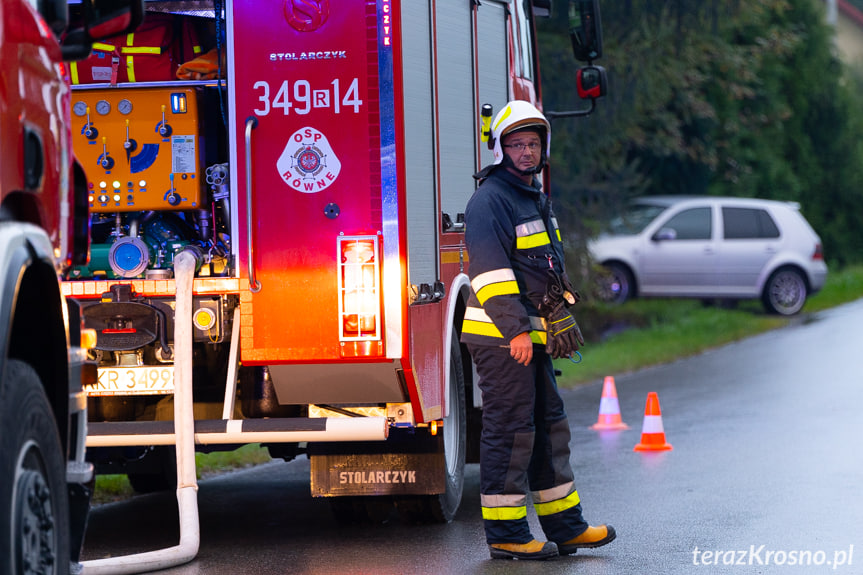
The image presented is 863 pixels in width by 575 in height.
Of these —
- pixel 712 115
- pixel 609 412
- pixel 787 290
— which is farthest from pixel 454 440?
pixel 712 115

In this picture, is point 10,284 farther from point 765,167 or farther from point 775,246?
point 765,167

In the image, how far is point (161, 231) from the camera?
805 centimetres

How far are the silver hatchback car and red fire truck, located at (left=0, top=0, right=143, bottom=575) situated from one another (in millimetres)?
18293

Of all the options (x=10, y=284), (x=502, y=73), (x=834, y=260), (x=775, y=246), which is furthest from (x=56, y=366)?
(x=834, y=260)

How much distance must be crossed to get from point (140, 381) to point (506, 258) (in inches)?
72.3

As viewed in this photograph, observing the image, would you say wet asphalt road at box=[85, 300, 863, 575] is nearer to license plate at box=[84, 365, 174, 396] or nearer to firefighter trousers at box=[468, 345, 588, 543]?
firefighter trousers at box=[468, 345, 588, 543]

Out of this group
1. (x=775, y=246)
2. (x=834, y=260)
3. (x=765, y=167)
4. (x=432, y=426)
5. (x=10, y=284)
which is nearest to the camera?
(x=10, y=284)

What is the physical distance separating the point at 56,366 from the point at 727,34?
20.0 metres

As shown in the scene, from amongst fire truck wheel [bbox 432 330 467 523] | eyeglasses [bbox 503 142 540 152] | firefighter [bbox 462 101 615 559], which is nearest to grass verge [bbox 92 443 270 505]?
fire truck wheel [bbox 432 330 467 523]

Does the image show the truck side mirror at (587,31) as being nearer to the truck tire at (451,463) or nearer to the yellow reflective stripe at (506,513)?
the truck tire at (451,463)

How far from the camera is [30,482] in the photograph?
14.1 ft

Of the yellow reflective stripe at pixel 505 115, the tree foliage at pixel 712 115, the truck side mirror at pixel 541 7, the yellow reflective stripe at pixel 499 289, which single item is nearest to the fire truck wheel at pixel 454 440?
the yellow reflective stripe at pixel 499 289

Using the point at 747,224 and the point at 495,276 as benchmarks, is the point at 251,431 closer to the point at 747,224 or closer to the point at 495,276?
the point at 495,276

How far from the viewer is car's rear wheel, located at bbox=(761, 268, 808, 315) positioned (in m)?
23.2
